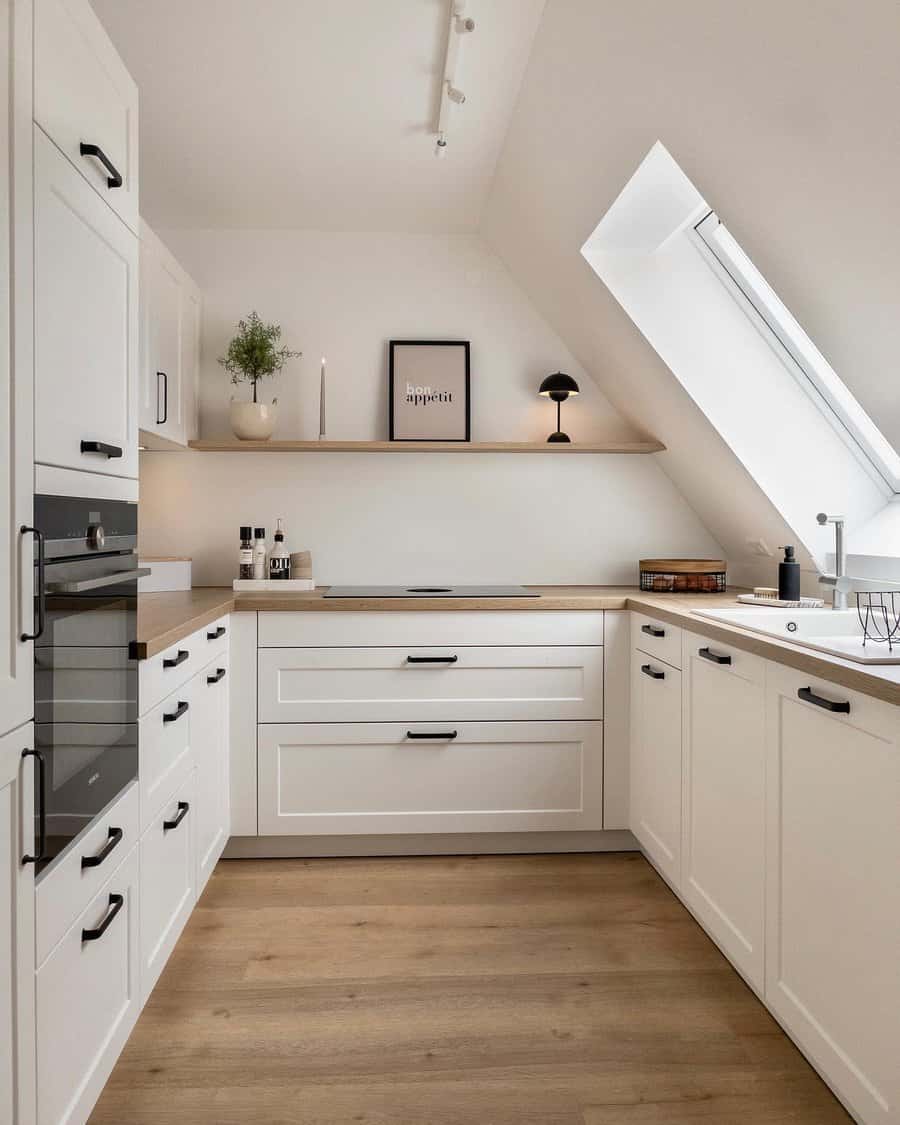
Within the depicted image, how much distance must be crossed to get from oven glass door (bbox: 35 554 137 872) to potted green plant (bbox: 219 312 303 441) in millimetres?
1570

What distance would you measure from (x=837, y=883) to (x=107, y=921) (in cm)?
135

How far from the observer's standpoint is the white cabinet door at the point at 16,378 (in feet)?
3.69

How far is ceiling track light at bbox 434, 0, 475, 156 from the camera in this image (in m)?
1.90

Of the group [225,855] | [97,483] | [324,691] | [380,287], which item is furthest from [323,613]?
[380,287]

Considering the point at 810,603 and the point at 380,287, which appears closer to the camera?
the point at 810,603

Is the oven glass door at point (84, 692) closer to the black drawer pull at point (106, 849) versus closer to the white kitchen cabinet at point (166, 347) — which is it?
the black drawer pull at point (106, 849)

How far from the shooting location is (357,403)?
339 centimetres

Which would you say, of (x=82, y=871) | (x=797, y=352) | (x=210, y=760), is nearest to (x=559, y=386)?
(x=797, y=352)

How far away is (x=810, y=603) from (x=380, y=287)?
2154 mm

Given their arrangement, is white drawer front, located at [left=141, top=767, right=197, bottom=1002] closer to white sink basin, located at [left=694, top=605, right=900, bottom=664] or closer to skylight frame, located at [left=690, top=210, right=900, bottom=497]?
white sink basin, located at [left=694, top=605, right=900, bottom=664]

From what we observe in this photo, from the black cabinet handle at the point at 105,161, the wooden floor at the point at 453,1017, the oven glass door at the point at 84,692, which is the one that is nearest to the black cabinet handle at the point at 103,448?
the oven glass door at the point at 84,692

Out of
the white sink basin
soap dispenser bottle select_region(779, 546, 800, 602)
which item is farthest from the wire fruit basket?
soap dispenser bottle select_region(779, 546, 800, 602)

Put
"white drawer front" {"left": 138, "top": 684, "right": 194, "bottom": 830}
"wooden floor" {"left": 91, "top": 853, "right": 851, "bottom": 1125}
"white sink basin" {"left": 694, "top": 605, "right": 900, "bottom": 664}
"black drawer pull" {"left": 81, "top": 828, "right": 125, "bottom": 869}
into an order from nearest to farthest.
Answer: "black drawer pull" {"left": 81, "top": 828, "right": 125, "bottom": 869}, "wooden floor" {"left": 91, "top": 853, "right": 851, "bottom": 1125}, "white drawer front" {"left": 138, "top": 684, "right": 194, "bottom": 830}, "white sink basin" {"left": 694, "top": 605, "right": 900, "bottom": 664}

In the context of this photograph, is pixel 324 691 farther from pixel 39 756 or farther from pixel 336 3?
pixel 336 3
